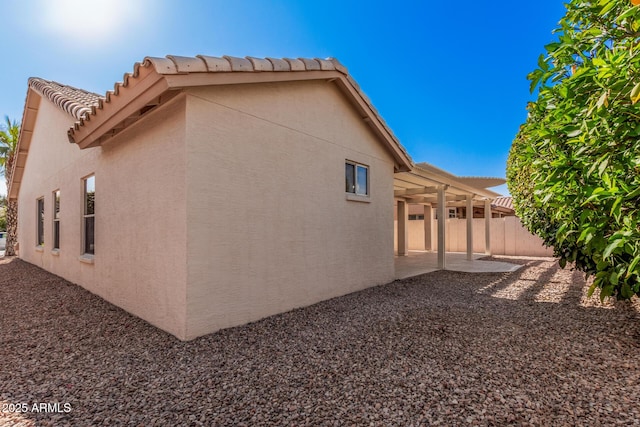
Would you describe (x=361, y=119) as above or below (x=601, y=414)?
above

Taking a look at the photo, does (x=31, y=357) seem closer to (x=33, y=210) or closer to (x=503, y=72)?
(x=33, y=210)

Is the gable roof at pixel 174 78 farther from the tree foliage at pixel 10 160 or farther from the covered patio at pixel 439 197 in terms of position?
the tree foliage at pixel 10 160

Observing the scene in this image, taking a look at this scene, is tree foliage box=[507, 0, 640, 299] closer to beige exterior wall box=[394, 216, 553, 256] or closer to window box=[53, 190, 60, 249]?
window box=[53, 190, 60, 249]

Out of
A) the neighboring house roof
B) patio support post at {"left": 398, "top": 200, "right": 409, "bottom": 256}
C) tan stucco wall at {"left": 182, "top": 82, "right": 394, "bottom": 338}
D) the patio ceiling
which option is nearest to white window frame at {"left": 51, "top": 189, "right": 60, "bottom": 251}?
the neighboring house roof

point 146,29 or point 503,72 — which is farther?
point 503,72

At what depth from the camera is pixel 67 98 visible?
864cm

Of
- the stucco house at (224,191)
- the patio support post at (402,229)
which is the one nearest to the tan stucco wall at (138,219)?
the stucco house at (224,191)

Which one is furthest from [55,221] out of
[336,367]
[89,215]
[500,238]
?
[500,238]

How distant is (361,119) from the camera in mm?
8547

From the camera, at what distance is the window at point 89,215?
25.6 feet

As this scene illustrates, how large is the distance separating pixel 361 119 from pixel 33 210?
14.1 m

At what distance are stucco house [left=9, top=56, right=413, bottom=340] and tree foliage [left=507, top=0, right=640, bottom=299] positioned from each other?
4.15 m

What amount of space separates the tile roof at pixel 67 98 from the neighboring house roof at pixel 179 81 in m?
0.05

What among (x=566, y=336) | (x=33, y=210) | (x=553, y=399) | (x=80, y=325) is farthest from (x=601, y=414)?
(x=33, y=210)
